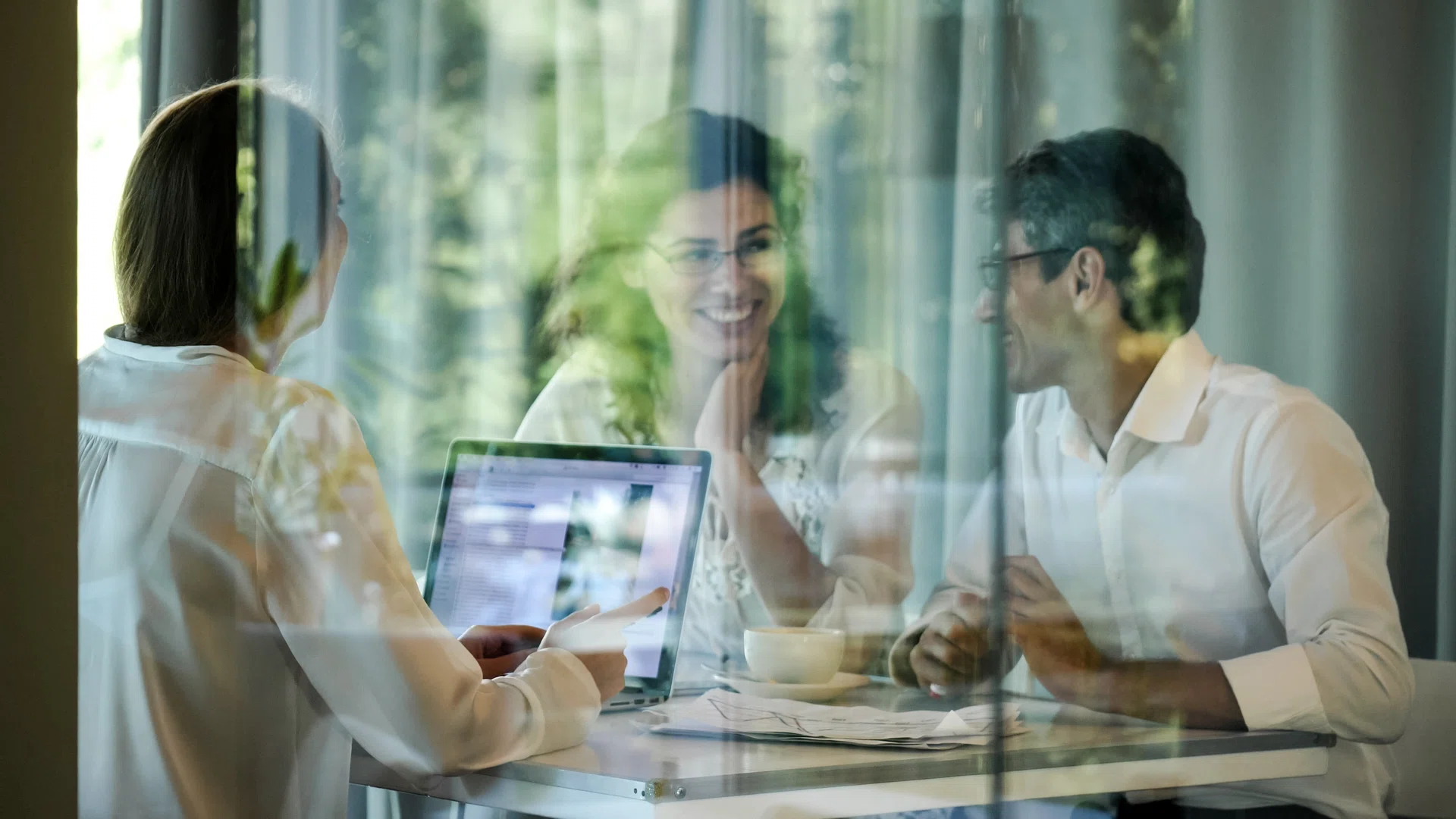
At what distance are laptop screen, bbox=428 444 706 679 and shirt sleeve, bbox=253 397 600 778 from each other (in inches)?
2.5

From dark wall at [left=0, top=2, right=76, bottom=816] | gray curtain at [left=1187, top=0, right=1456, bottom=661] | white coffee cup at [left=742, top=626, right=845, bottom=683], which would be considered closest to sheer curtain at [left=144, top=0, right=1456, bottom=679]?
gray curtain at [left=1187, top=0, right=1456, bottom=661]

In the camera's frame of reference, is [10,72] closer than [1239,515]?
Yes

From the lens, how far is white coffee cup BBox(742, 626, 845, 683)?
1.01 m

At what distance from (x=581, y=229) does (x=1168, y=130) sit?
21.5 inches

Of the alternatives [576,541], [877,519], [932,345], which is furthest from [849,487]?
[576,541]

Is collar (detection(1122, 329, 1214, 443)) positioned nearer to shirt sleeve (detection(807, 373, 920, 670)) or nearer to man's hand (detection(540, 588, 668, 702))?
shirt sleeve (detection(807, 373, 920, 670))

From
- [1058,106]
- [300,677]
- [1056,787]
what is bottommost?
[1056,787]

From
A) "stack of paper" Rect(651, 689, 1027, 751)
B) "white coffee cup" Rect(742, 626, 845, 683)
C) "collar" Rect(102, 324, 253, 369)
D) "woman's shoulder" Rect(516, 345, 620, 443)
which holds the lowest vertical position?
"stack of paper" Rect(651, 689, 1027, 751)

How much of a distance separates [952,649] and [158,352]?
76cm

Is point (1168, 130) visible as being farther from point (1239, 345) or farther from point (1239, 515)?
point (1239, 515)

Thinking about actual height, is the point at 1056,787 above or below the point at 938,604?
below

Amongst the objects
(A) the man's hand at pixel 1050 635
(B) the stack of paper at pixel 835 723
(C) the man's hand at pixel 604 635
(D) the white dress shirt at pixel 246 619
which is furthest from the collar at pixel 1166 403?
(D) the white dress shirt at pixel 246 619

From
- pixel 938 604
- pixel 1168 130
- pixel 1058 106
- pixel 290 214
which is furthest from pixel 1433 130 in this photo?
pixel 290 214

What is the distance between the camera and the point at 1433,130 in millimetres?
1025
